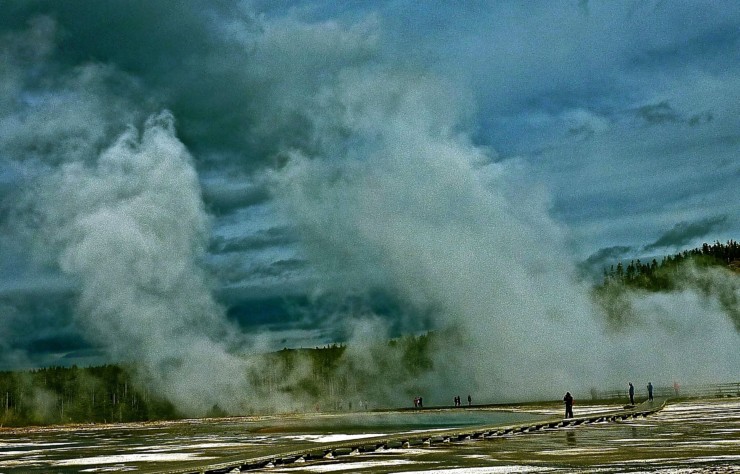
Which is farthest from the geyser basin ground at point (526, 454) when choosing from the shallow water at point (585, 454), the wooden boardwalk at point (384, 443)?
the wooden boardwalk at point (384, 443)

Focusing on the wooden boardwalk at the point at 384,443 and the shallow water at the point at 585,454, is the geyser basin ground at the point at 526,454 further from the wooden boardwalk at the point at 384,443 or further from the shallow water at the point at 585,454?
the wooden boardwalk at the point at 384,443

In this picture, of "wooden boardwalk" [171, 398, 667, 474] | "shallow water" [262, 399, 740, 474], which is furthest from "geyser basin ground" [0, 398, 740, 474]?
"wooden boardwalk" [171, 398, 667, 474]

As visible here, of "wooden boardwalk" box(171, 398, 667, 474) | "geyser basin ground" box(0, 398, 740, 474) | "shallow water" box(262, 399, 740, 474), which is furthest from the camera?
"wooden boardwalk" box(171, 398, 667, 474)

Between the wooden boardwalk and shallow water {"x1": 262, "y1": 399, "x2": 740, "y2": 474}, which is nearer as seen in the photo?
shallow water {"x1": 262, "y1": 399, "x2": 740, "y2": 474}

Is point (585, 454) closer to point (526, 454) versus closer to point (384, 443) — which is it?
point (526, 454)

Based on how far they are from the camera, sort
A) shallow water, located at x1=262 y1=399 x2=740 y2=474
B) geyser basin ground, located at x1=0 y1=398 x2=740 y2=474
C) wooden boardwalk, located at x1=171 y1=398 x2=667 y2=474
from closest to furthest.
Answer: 1. shallow water, located at x1=262 y1=399 x2=740 y2=474
2. geyser basin ground, located at x1=0 y1=398 x2=740 y2=474
3. wooden boardwalk, located at x1=171 y1=398 x2=667 y2=474

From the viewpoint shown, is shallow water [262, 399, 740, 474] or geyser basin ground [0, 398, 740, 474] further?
geyser basin ground [0, 398, 740, 474]

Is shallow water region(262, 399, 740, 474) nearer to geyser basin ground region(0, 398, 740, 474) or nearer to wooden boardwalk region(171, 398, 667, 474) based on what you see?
geyser basin ground region(0, 398, 740, 474)

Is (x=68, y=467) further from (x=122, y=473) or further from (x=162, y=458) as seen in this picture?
(x=122, y=473)

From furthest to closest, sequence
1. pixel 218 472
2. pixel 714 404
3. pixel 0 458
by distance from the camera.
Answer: pixel 714 404
pixel 0 458
pixel 218 472

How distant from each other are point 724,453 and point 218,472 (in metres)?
23.6

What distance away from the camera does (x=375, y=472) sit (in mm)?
37500

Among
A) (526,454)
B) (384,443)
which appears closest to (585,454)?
(526,454)

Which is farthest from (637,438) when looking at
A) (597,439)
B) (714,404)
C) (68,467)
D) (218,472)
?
(714,404)
